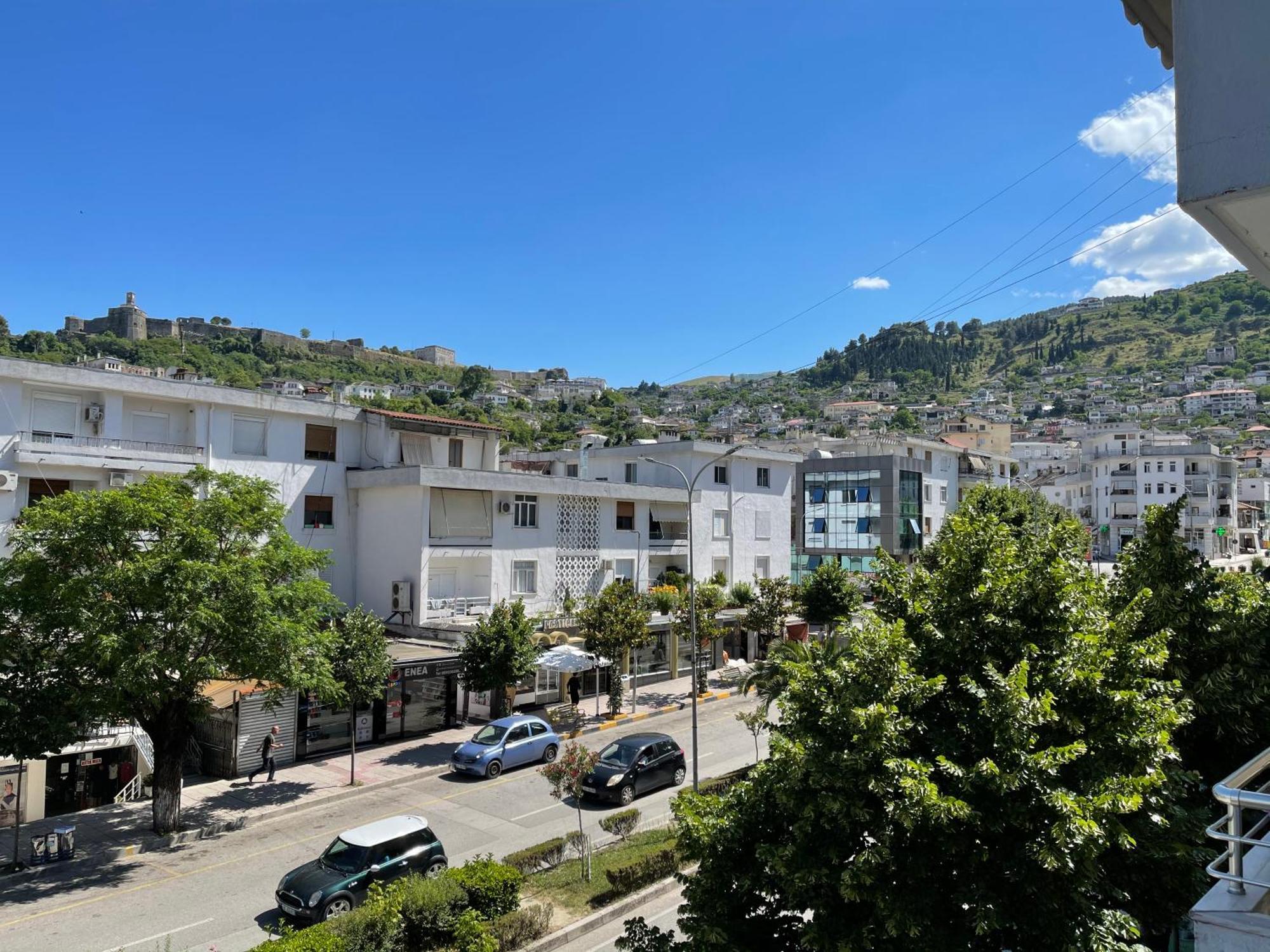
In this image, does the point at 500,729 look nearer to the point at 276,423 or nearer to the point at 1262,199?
the point at 276,423

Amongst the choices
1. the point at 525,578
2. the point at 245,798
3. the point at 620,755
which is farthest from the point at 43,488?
the point at 620,755

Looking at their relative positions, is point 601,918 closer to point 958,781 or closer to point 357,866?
point 357,866

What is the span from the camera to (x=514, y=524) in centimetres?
3528

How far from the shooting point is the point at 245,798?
73.9 feet

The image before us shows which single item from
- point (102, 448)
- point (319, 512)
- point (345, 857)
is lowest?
point (345, 857)

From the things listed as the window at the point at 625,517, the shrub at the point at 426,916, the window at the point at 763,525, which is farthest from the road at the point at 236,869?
the window at the point at 763,525

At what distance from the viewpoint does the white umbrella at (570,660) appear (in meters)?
30.7

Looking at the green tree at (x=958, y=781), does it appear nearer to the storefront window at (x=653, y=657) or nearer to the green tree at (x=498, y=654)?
the green tree at (x=498, y=654)

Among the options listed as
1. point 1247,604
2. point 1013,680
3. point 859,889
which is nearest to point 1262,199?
point 1013,680

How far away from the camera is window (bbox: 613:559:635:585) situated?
39.9 meters

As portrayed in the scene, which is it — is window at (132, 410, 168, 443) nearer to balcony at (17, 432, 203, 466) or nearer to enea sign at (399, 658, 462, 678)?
balcony at (17, 432, 203, 466)

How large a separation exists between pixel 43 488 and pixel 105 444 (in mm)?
2240

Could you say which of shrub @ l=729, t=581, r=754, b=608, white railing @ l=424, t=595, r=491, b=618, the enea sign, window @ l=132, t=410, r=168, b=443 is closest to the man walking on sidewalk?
the enea sign

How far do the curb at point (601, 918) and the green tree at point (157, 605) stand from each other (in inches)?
392
